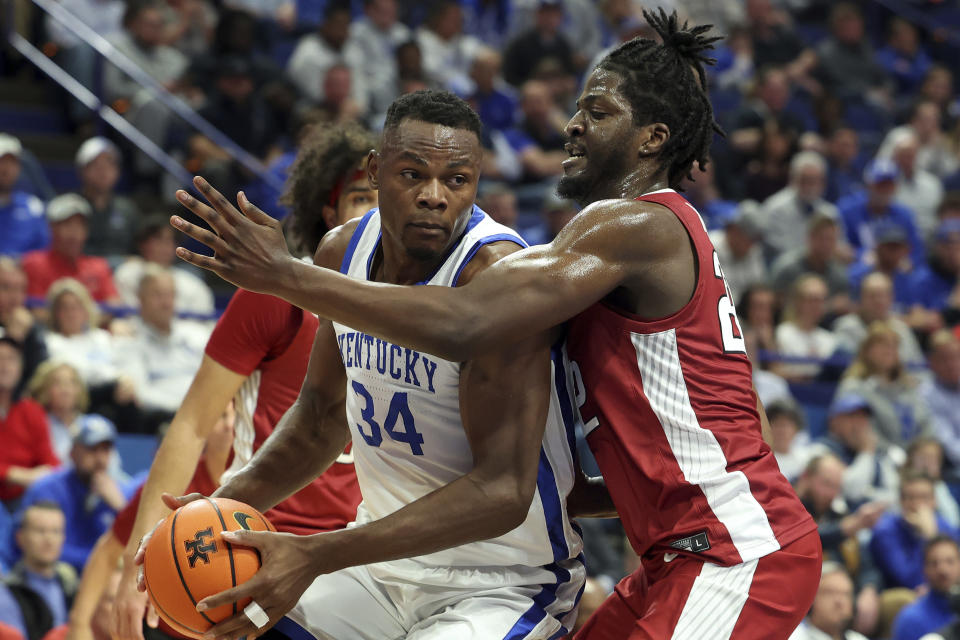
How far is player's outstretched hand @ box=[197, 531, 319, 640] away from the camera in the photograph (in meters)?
3.11

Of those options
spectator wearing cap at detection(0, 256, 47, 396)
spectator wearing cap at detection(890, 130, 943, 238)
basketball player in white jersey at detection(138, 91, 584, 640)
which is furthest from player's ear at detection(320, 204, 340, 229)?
spectator wearing cap at detection(890, 130, 943, 238)

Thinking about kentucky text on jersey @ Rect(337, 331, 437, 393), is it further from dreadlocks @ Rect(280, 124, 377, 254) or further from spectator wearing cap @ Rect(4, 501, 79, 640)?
spectator wearing cap @ Rect(4, 501, 79, 640)

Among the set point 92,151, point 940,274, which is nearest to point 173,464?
point 92,151

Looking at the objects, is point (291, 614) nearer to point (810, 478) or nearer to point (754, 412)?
point (754, 412)

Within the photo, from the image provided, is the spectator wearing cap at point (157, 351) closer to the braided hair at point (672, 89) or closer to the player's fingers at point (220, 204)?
the braided hair at point (672, 89)

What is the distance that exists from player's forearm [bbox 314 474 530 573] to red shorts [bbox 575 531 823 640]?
418 millimetres

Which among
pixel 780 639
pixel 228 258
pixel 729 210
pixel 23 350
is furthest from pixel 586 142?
pixel 729 210

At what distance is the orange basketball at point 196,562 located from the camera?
123 inches

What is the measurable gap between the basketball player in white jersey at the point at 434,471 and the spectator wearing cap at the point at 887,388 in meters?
7.33

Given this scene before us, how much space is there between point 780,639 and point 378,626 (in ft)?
3.53

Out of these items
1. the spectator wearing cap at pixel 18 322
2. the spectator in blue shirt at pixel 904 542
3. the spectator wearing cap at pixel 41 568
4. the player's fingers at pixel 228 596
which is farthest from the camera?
the spectator in blue shirt at pixel 904 542

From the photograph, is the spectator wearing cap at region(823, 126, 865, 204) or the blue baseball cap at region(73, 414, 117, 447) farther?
the spectator wearing cap at region(823, 126, 865, 204)

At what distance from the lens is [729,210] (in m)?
12.8

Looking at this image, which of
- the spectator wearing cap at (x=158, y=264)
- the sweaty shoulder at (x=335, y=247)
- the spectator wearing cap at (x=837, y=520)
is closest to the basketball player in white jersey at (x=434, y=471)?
the sweaty shoulder at (x=335, y=247)
